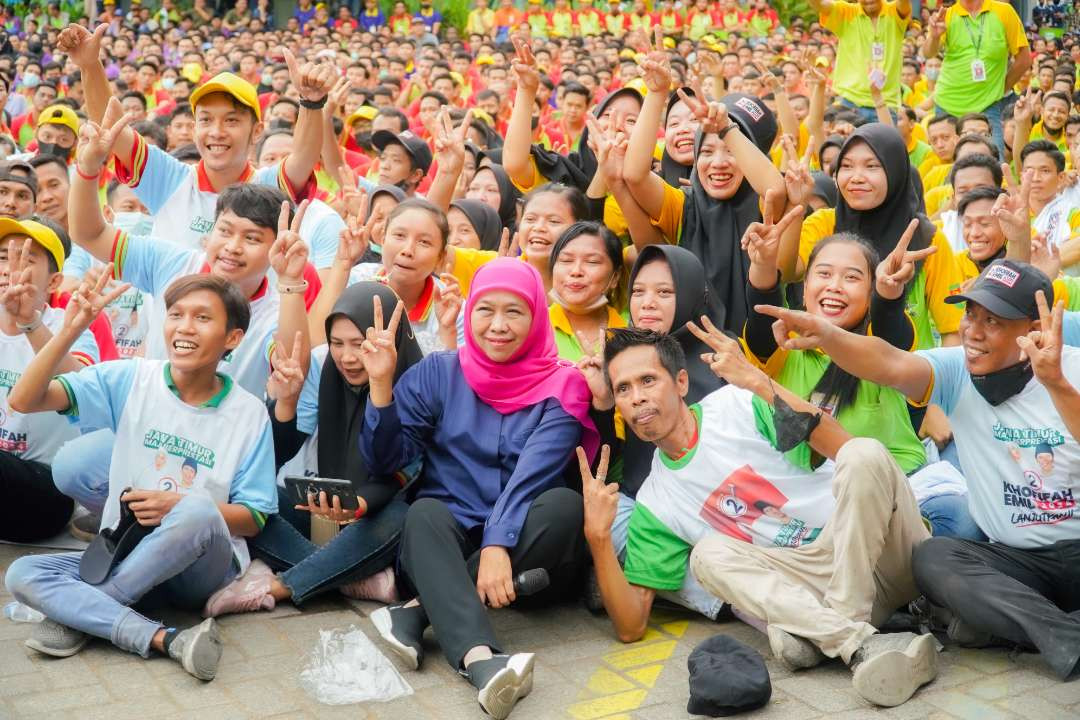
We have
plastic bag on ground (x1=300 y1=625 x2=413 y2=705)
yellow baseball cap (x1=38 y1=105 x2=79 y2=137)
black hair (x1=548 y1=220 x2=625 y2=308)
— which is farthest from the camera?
yellow baseball cap (x1=38 y1=105 x2=79 y2=137)

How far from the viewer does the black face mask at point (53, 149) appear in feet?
25.0

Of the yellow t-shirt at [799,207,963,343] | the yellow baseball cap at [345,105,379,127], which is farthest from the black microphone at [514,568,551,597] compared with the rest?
the yellow baseball cap at [345,105,379,127]

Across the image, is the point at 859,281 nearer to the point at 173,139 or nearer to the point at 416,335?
the point at 416,335

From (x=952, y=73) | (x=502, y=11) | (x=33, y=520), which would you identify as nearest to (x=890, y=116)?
(x=952, y=73)

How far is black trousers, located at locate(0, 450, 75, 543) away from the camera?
436 cm

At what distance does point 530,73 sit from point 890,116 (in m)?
4.77

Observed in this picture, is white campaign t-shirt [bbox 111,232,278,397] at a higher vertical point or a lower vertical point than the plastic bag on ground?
higher

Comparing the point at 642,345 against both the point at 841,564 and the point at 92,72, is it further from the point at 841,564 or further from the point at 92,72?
the point at 92,72

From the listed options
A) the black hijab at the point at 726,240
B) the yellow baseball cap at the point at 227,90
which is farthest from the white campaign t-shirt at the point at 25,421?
the black hijab at the point at 726,240

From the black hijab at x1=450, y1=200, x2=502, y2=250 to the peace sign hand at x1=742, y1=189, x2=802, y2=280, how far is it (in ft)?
→ 5.83

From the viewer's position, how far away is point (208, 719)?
124 inches

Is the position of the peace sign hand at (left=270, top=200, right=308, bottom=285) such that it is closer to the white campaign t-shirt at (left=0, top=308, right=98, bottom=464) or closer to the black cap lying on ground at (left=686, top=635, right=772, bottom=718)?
the white campaign t-shirt at (left=0, top=308, right=98, bottom=464)

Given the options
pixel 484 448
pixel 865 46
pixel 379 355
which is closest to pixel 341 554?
pixel 484 448

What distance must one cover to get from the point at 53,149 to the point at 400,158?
2530 mm
